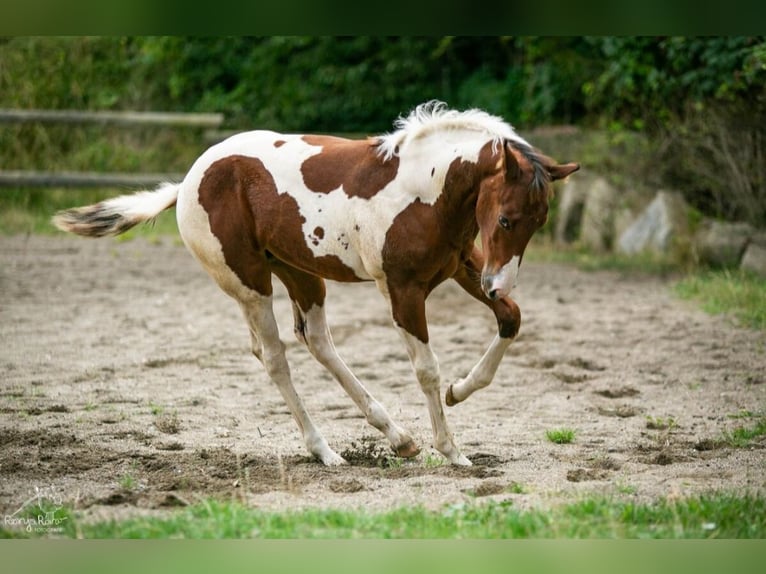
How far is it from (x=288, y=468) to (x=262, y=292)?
0.88 metres

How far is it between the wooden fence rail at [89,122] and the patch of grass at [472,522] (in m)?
9.27

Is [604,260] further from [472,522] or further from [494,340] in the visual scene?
[472,522]

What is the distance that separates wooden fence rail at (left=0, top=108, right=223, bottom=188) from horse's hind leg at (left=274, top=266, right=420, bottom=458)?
306 inches

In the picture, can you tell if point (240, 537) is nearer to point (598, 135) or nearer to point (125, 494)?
point (125, 494)

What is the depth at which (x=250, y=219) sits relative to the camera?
5074 mm

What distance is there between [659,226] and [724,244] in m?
1.40

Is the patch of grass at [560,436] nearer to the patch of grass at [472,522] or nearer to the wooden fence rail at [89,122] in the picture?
the patch of grass at [472,522]

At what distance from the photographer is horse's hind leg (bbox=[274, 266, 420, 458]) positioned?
16.5 ft

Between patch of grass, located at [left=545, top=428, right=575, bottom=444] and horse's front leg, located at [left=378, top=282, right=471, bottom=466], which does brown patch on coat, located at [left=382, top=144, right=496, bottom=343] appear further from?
patch of grass, located at [left=545, top=428, right=575, bottom=444]

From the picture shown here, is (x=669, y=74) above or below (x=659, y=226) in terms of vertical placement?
above

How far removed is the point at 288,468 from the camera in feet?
16.0

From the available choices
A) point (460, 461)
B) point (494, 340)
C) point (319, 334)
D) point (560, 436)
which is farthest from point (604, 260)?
point (460, 461)

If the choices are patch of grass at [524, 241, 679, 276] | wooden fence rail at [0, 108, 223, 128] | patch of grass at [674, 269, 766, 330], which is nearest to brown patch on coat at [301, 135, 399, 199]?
patch of grass at [674, 269, 766, 330]

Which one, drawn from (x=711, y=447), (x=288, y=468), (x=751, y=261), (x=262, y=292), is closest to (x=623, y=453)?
(x=711, y=447)
